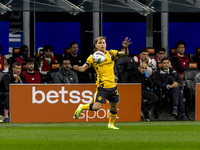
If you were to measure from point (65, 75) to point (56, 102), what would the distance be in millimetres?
1048

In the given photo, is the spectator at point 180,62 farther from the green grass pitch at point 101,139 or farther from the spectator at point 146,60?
the green grass pitch at point 101,139

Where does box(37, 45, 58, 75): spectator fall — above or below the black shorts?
above

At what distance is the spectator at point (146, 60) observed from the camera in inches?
736

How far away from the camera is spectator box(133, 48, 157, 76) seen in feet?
61.4

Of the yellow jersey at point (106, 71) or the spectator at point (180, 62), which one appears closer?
the yellow jersey at point (106, 71)

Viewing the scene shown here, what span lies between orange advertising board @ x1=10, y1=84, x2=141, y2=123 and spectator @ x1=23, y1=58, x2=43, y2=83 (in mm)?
946

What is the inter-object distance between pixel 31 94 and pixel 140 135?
5.50 m

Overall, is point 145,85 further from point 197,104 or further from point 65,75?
point 65,75

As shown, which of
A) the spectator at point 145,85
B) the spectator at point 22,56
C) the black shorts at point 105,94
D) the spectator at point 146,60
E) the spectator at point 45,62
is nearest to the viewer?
the black shorts at point 105,94

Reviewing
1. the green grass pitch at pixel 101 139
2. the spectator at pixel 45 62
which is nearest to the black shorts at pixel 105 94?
the green grass pitch at pixel 101 139

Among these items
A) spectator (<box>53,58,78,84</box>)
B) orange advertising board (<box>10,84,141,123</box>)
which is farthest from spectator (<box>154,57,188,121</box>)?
spectator (<box>53,58,78,84</box>)

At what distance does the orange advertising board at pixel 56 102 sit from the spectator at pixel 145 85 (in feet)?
1.77

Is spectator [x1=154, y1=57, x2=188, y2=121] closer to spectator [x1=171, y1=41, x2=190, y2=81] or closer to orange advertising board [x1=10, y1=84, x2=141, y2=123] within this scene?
spectator [x1=171, y1=41, x2=190, y2=81]

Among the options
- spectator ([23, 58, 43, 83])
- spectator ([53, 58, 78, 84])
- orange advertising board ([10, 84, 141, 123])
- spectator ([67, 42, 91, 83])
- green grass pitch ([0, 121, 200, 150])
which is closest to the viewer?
green grass pitch ([0, 121, 200, 150])
